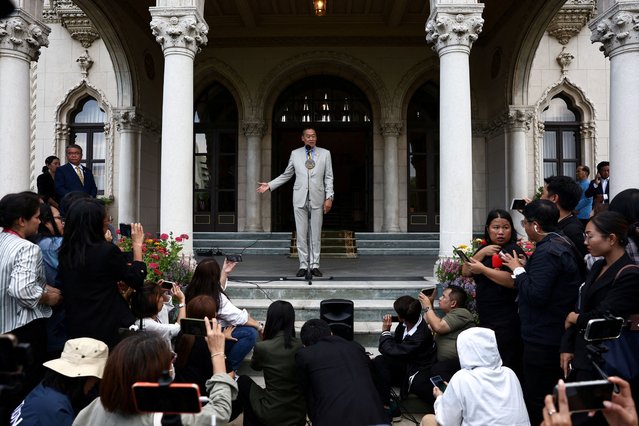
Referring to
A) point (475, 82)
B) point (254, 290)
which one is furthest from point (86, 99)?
point (475, 82)

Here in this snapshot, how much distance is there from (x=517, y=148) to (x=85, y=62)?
39.6ft

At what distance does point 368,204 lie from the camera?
14.0m

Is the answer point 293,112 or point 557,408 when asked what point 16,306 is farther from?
point 293,112

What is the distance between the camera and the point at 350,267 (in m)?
8.57

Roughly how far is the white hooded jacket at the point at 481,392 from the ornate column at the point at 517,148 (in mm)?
10237

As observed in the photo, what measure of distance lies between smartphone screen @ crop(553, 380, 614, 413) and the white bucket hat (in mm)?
2239

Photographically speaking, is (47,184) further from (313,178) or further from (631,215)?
(631,215)

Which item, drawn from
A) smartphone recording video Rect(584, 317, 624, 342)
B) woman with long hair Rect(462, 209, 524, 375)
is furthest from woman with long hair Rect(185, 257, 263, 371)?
smartphone recording video Rect(584, 317, 624, 342)

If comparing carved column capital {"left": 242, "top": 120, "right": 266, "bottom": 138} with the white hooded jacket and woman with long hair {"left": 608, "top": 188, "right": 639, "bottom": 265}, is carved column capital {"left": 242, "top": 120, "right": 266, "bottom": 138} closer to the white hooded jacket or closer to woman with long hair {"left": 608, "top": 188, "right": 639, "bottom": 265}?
woman with long hair {"left": 608, "top": 188, "right": 639, "bottom": 265}

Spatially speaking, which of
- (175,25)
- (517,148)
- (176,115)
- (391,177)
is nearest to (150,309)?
(176,115)

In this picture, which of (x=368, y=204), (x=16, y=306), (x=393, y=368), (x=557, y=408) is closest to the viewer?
(x=557, y=408)

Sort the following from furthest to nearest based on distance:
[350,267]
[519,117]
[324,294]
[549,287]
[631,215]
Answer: [519,117] → [350,267] → [324,294] → [549,287] → [631,215]

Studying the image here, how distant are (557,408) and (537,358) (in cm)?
203

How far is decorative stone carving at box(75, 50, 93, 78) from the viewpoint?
12727mm
